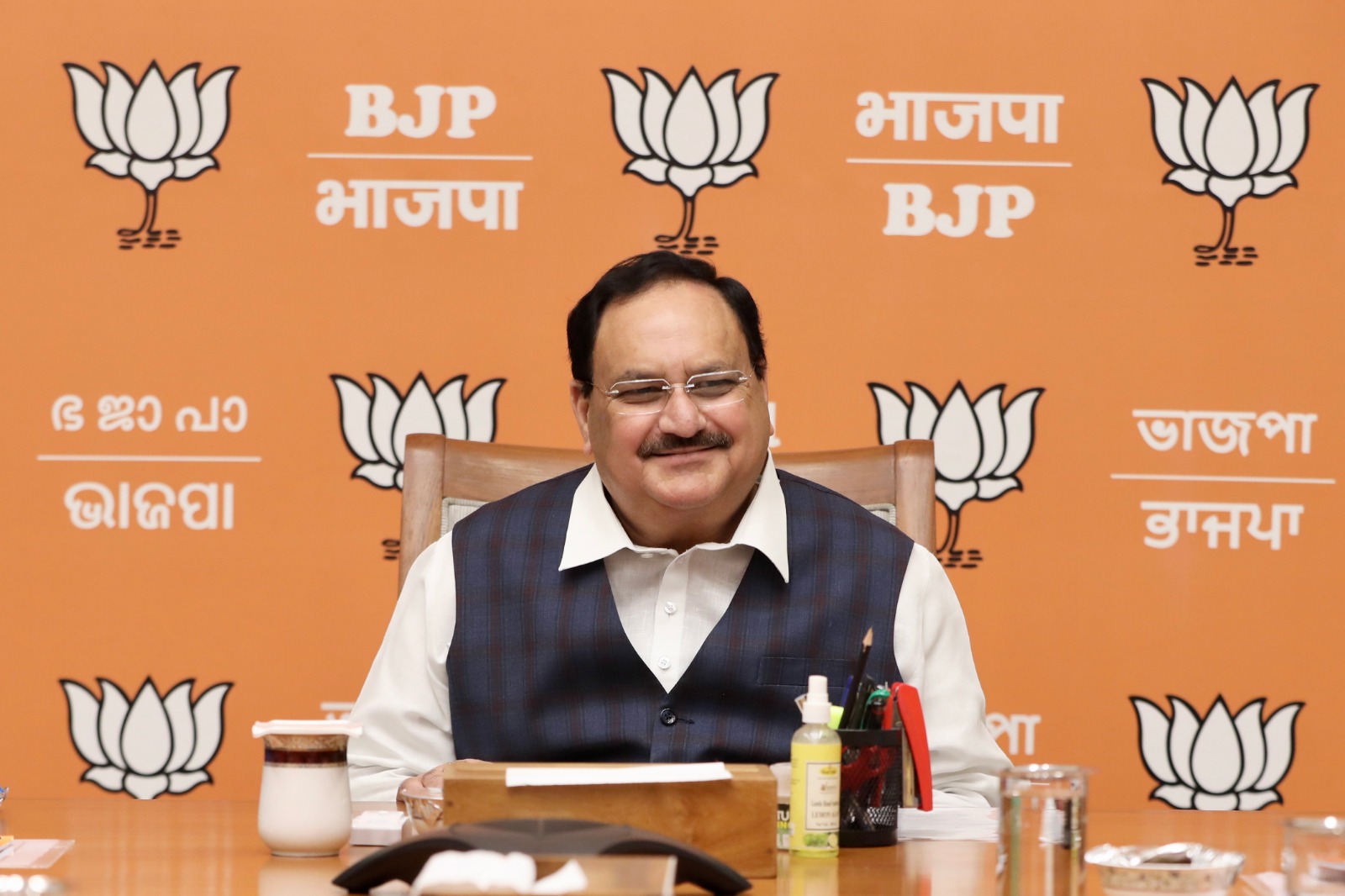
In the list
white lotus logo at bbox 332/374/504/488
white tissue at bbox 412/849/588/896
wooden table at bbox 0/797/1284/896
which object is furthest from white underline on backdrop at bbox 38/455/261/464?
white tissue at bbox 412/849/588/896

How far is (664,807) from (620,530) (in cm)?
71

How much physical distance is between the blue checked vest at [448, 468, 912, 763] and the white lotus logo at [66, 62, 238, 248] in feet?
3.50

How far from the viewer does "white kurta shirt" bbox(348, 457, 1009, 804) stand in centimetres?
173

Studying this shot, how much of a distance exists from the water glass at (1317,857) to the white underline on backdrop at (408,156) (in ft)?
6.04

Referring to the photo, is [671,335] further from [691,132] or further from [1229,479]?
[1229,479]

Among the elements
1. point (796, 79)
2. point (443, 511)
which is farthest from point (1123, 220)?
point (443, 511)

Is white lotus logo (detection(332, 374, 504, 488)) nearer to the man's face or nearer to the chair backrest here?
the chair backrest

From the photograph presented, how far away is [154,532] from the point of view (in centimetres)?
246

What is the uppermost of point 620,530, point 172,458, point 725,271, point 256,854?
point 725,271

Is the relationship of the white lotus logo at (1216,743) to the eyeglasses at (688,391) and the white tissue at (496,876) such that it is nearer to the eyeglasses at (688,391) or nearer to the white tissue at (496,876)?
the eyeglasses at (688,391)

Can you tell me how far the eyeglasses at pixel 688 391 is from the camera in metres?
1.76

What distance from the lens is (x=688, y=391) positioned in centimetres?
176

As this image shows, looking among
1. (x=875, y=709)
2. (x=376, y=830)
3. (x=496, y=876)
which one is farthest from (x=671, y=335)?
(x=496, y=876)

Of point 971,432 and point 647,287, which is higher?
point 647,287
